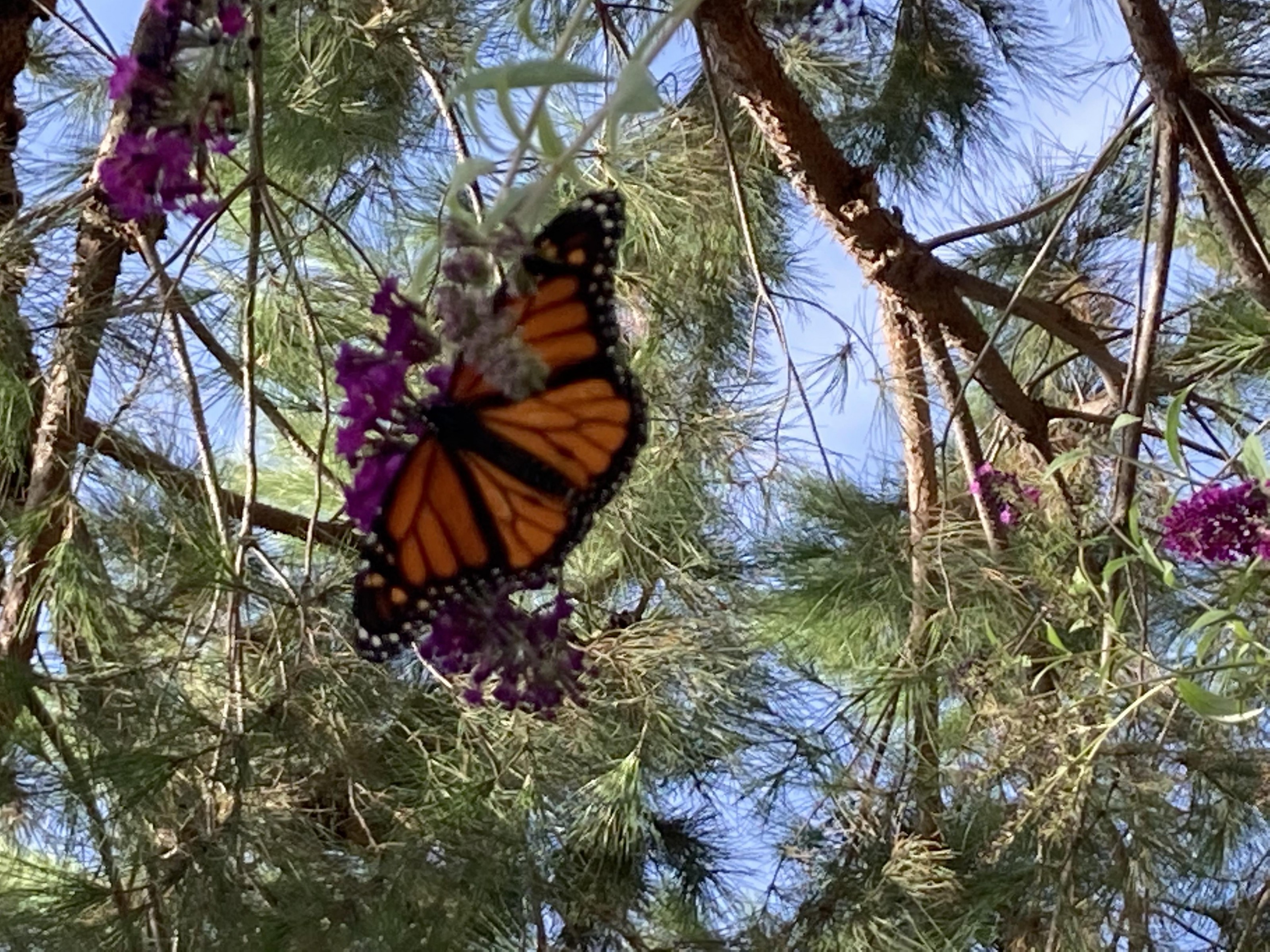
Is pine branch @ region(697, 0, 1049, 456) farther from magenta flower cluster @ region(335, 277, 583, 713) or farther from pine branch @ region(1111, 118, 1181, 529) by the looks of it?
magenta flower cluster @ region(335, 277, 583, 713)

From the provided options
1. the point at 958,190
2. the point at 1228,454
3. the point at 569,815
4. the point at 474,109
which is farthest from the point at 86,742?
the point at 958,190

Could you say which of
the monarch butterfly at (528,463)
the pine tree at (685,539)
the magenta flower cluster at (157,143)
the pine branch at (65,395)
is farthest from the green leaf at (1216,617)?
the pine branch at (65,395)

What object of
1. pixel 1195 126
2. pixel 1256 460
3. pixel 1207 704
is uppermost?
pixel 1195 126

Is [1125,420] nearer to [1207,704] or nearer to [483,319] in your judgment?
[1207,704]

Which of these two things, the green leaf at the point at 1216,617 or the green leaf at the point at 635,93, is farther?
the green leaf at the point at 1216,617

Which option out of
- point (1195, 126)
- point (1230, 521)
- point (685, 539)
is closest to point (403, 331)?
point (1230, 521)

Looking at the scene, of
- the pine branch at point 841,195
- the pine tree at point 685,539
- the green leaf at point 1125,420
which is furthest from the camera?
the pine branch at point 841,195

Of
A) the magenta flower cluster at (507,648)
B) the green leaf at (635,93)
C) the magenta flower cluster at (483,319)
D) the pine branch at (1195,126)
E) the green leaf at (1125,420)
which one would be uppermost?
the pine branch at (1195,126)

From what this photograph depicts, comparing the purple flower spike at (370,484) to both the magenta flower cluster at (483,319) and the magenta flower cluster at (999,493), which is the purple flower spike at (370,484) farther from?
the magenta flower cluster at (999,493)
